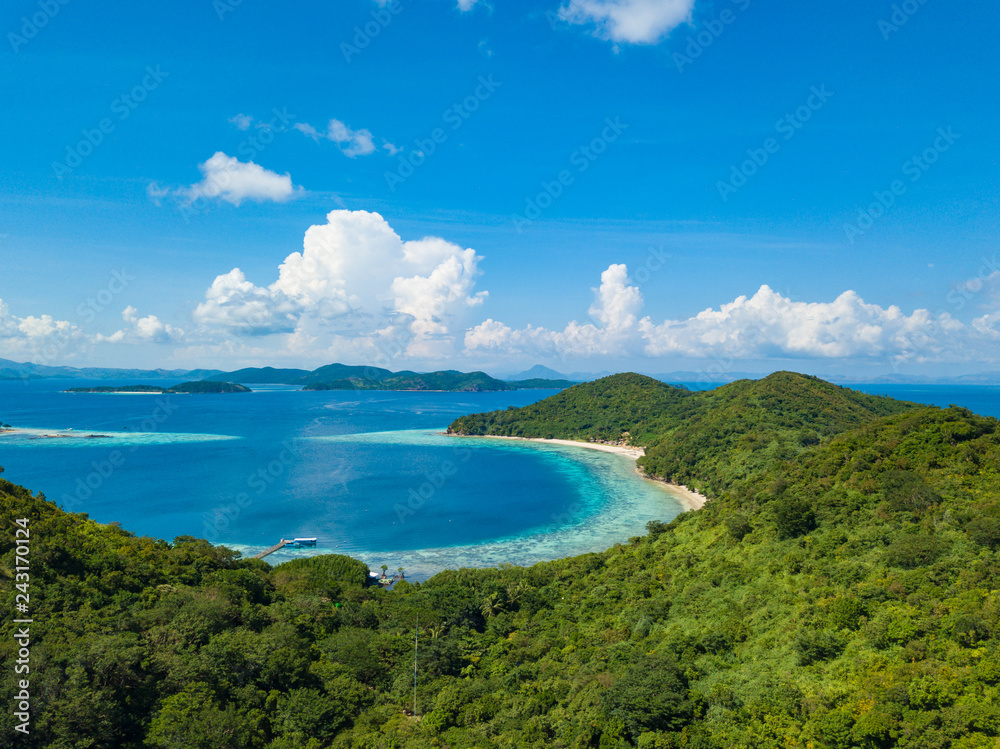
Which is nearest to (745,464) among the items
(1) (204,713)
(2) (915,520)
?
(2) (915,520)

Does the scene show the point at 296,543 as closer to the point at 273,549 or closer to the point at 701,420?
the point at 273,549

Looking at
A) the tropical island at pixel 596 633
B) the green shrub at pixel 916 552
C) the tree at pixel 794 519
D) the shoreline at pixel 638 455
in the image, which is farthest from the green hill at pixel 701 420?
the green shrub at pixel 916 552

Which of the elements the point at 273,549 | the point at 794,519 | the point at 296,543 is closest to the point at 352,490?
the point at 296,543

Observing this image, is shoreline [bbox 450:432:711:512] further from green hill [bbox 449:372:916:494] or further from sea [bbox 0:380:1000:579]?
sea [bbox 0:380:1000:579]

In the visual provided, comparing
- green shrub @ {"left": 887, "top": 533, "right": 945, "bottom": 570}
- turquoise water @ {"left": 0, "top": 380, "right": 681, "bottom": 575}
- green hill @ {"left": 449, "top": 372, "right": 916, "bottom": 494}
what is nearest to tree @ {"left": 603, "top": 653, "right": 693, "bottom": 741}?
green shrub @ {"left": 887, "top": 533, "right": 945, "bottom": 570}

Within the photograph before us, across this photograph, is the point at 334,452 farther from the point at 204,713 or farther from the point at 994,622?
the point at 994,622

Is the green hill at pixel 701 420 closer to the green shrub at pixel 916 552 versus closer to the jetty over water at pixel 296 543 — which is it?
the green shrub at pixel 916 552

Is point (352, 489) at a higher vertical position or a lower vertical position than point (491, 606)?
lower
